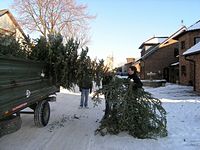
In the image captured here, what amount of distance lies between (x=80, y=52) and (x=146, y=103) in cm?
248

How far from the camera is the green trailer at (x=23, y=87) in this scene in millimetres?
5898

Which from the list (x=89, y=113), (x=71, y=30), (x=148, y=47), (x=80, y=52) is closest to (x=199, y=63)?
(x=89, y=113)

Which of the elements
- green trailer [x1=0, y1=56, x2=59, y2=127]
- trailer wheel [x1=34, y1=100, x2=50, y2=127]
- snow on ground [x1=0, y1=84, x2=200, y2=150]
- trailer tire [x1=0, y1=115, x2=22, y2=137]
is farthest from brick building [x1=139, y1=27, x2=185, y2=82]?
trailer tire [x1=0, y1=115, x2=22, y2=137]

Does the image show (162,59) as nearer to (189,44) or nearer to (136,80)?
(189,44)

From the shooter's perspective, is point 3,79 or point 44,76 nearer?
point 3,79

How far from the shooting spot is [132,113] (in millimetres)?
8102

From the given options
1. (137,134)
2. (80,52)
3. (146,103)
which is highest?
(80,52)

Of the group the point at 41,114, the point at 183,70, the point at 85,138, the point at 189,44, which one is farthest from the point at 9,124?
the point at 183,70

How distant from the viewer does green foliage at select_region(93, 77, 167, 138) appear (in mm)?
8055

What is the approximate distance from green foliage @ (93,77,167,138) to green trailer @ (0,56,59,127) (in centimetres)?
175

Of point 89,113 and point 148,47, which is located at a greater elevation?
point 148,47

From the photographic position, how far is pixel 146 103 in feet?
27.2

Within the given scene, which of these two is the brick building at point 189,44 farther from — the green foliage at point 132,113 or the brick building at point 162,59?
the green foliage at point 132,113

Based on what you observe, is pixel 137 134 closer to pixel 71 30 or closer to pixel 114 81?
pixel 114 81
